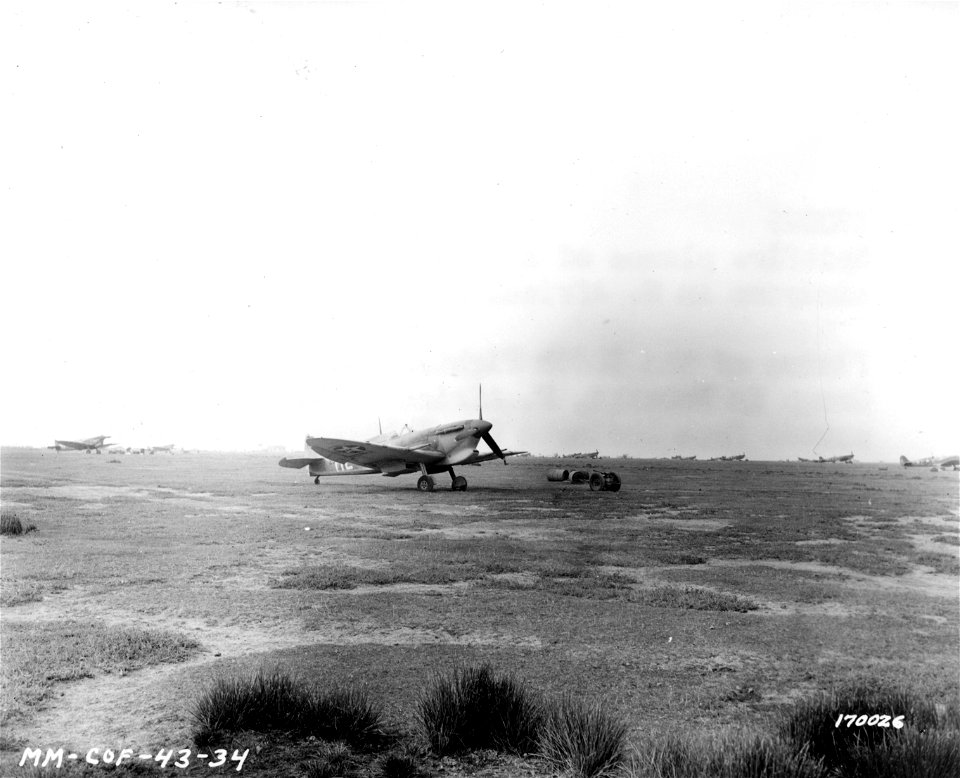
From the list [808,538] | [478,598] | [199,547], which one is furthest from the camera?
[808,538]

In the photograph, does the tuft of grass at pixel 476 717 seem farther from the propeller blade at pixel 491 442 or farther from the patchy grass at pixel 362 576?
the propeller blade at pixel 491 442

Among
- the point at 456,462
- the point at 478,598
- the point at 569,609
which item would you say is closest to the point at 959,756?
the point at 569,609

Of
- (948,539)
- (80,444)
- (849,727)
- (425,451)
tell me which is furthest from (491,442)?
(80,444)

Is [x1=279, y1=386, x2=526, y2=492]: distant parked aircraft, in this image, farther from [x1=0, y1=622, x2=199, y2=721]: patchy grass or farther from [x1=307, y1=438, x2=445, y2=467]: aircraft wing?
[x1=0, y1=622, x2=199, y2=721]: patchy grass

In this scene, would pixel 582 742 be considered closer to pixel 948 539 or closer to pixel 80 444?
pixel 948 539

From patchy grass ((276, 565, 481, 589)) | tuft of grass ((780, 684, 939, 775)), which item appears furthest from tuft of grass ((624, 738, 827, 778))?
patchy grass ((276, 565, 481, 589))

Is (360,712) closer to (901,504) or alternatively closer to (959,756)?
(959,756)
